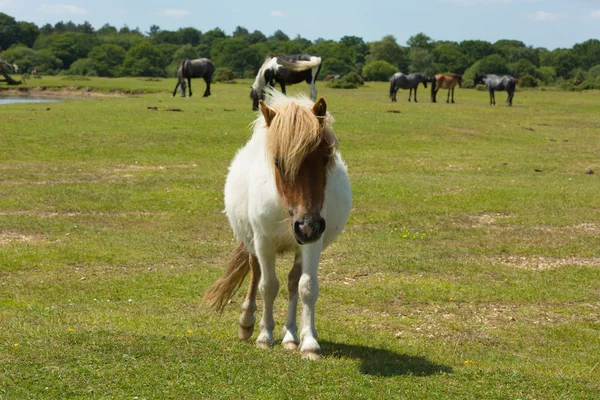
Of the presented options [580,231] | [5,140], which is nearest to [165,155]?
[5,140]

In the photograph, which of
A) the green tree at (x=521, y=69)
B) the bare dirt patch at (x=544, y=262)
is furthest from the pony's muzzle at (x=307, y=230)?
the green tree at (x=521, y=69)

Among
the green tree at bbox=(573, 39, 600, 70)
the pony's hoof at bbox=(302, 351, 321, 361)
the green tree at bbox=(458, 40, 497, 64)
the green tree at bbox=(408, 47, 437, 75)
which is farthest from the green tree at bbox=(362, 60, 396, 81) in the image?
the pony's hoof at bbox=(302, 351, 321, 361)

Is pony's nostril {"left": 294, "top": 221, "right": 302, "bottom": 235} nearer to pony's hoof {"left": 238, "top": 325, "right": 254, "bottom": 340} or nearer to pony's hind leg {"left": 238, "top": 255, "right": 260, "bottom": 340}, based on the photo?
pony's hind leg {"left": 238, "top": 255, "right": 260, "bottom": 340}

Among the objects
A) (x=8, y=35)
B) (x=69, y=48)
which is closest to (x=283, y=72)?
(x=69, y=48)

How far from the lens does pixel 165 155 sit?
2086 cm

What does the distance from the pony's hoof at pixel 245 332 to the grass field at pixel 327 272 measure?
0.29m

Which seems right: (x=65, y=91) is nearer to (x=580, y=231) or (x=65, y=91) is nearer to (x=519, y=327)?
(x=580, y=231)

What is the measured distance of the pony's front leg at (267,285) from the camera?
6.46m

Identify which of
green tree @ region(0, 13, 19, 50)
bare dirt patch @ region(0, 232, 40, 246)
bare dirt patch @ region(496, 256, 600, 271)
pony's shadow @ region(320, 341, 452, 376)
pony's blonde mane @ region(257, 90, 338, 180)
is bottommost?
bare dirt patch @ region(496, 256, 600, 271)

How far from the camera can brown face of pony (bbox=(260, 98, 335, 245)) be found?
218 inches

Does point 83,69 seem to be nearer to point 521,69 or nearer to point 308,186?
point 521,69

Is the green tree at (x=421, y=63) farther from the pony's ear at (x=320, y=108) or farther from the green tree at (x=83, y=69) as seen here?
the pony's ear at (x=320, y=108)

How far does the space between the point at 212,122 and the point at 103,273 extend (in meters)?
15.8

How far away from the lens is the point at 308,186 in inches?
224
